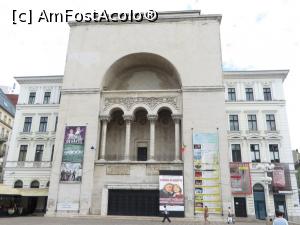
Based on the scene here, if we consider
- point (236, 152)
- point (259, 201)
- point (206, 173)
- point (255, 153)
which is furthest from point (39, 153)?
point (259, 201)

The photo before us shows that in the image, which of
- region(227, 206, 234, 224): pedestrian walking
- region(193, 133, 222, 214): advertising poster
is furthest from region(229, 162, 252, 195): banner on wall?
region(227, 206, 234, 224): pedestrian walking

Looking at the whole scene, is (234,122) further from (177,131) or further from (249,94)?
(177,131)

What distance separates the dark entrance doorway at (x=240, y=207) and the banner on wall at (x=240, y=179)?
3.11 ft

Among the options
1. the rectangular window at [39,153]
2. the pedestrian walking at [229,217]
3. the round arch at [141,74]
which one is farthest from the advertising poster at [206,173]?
the rectangular window at [39,153]

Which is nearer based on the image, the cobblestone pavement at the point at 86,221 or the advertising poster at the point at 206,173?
the cobblestone pavement at the point at 86,221

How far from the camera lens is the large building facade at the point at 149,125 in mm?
22828

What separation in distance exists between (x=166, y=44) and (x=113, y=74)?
6.13 meters

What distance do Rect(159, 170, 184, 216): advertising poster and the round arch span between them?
9.08 metres

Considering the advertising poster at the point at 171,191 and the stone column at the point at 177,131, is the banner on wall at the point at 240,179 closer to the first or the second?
the stone column at the point at 177,131

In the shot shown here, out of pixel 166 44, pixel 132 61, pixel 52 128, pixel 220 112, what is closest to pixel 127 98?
pixel 132 61

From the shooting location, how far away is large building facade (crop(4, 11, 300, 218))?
22.8 m

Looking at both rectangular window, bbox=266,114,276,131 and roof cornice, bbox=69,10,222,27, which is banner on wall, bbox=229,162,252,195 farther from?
roof cornice, bbox=69,10,222,27

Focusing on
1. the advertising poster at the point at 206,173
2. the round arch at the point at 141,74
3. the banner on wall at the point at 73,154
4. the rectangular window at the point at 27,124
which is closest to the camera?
the advertising poster at the point at 206,173

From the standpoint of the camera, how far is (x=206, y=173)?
22.4m
